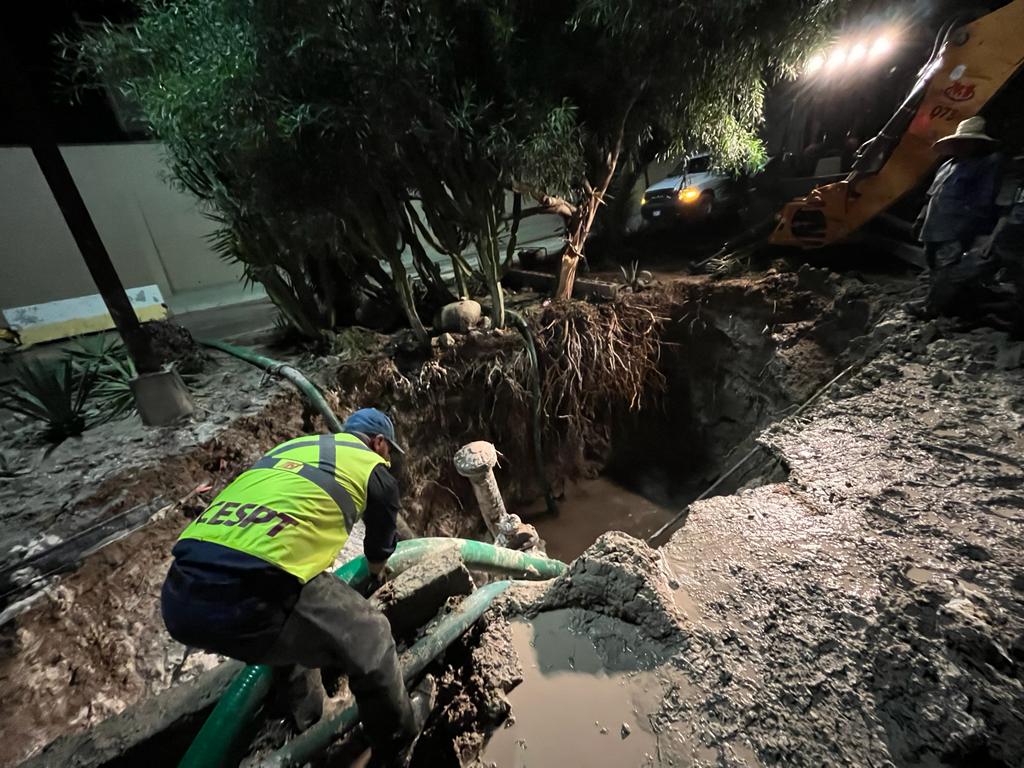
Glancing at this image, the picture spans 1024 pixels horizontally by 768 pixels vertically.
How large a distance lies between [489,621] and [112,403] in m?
3.58

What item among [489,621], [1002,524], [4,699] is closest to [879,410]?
[1002,524]

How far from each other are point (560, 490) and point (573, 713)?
12.2ft

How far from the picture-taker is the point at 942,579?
4.74 feet

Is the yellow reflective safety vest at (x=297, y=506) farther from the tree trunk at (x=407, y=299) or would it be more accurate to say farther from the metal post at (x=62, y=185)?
the tree trunk at (x=407, y=299)

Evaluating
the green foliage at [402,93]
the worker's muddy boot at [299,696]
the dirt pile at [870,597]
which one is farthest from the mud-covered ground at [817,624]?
the green foliage at [402,93]

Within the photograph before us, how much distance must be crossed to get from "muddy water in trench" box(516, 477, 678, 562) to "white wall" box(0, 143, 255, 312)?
644 centimetres

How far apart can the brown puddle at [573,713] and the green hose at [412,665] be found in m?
0.23

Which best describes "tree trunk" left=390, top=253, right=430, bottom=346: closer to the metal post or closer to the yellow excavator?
the metal post

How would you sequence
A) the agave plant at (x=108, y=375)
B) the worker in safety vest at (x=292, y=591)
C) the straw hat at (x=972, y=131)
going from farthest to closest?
1. the agave plant at (x=108, y=375)
2. the straw hat at (x=972, y=131)
3. the worker in safety vest at (x=292, y=591)

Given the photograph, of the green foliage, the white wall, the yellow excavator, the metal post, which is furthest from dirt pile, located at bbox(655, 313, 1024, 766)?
the white wall

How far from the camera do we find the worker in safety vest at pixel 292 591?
1.25 m

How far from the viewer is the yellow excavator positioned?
2.73 meters

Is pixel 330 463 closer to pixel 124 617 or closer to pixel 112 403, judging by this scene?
pixel 124 617

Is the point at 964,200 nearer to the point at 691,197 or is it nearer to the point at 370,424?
the point at 691,197
